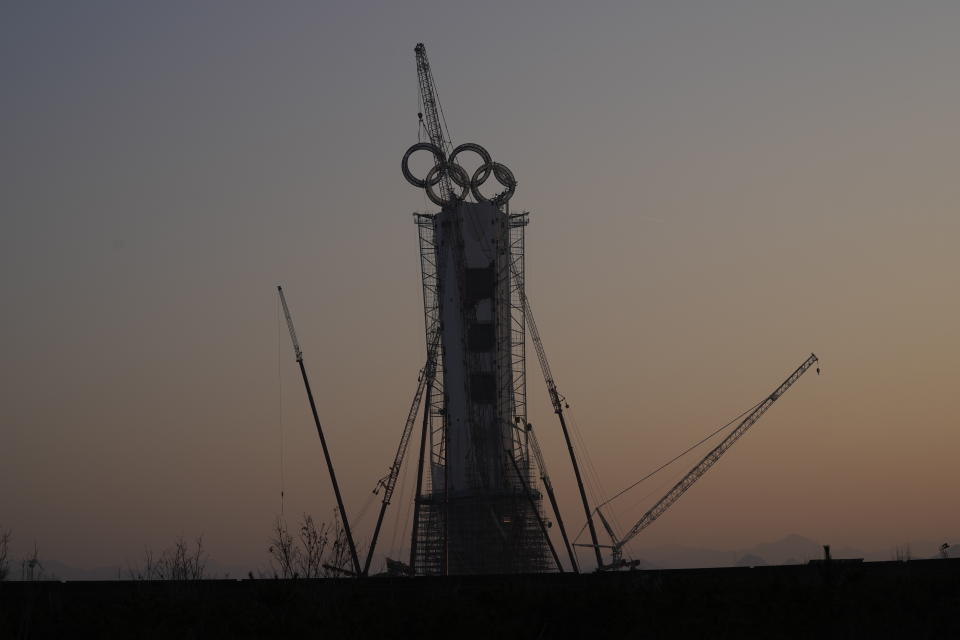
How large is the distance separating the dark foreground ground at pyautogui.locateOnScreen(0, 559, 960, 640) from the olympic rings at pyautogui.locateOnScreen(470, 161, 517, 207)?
107932 millimetres

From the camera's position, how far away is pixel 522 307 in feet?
507

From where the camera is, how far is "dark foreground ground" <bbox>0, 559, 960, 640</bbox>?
155ft

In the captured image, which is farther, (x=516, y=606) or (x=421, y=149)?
(x=421, y=149)

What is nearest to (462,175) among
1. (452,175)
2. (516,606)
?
(452,175)

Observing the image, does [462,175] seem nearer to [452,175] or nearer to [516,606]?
[452,175]

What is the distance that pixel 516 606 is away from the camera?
50969 mm

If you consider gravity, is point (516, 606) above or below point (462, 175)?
below

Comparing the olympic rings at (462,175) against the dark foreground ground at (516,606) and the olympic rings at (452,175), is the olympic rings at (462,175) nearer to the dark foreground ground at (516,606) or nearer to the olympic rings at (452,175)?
the olympic rings at (452,175)

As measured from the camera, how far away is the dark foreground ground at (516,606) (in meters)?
47.3

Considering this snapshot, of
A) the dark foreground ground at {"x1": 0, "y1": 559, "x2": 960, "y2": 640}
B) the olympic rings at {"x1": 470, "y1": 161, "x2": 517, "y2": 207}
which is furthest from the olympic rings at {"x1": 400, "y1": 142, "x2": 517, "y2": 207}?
the dark foreground ground at {"x1": 0, "y1": 559, "x2": 960, "y2": 640}

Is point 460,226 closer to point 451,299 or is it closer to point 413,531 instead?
point 451,299

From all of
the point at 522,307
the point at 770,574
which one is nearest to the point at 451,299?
the point at 522,307

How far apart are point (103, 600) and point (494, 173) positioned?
117m

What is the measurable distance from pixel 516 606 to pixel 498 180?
377 ft
